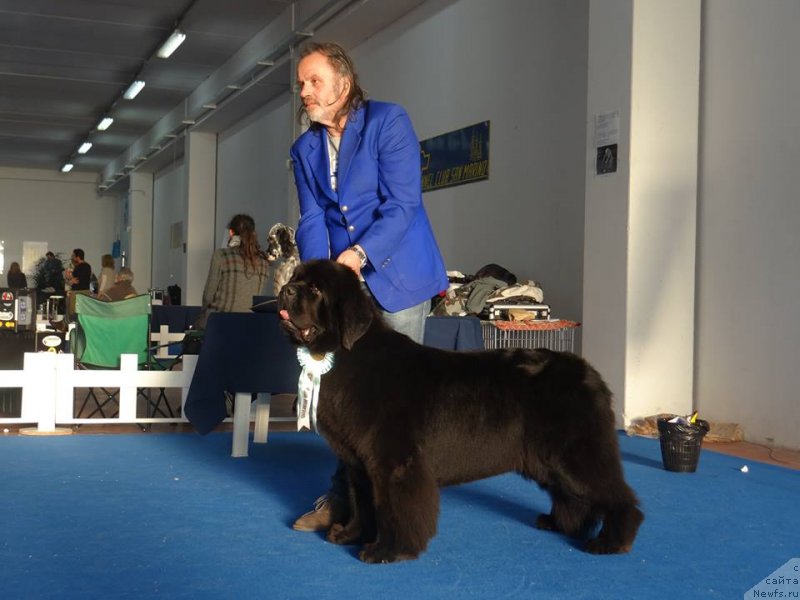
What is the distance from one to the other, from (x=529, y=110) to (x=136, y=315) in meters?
3.66

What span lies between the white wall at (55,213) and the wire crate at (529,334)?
22.6 metres

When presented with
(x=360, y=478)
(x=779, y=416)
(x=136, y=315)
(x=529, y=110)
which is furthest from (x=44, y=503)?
(x=529, y=110)

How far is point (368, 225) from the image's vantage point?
2904mm

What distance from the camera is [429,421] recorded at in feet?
8.50

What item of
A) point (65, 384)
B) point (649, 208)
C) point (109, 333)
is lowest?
point (65, 384)

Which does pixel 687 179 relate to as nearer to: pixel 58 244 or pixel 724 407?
pixel 724 407

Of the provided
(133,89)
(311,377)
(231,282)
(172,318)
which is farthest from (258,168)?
(311,377)

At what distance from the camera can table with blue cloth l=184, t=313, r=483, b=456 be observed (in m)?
4.70

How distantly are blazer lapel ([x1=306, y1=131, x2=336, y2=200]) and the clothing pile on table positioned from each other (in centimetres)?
329

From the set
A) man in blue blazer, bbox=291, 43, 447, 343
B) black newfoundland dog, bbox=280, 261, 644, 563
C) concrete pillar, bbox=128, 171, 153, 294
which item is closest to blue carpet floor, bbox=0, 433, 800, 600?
black newfoundland dog, bbox=280, 261, 644, 563

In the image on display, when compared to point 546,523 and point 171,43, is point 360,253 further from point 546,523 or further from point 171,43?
point 171,43

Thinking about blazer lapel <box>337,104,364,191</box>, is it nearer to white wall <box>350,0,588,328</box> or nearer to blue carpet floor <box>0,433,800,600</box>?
blue carpet floor <box>0,433,800,600</box>

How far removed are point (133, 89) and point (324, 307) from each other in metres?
13.8

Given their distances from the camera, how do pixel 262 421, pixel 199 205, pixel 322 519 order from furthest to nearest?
pixel 199 205 < pixel 262 421 < pixel 322 519
